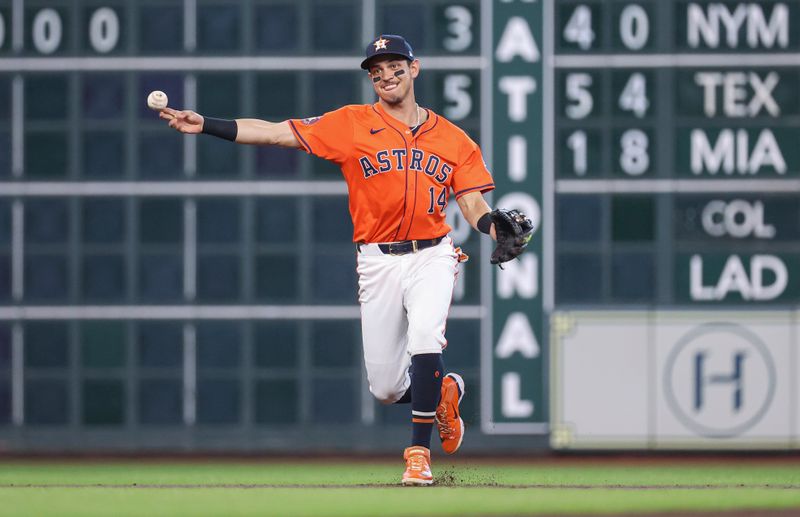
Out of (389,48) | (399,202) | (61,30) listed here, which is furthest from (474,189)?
(61,30)

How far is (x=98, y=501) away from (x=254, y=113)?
4338mm

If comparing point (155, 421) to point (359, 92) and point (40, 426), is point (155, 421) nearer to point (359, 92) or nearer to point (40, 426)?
point (40, 426)

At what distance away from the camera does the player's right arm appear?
6.27 m

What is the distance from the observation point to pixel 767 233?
9.68m

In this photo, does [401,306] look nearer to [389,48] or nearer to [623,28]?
[389,48]

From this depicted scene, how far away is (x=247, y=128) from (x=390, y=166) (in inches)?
25.5

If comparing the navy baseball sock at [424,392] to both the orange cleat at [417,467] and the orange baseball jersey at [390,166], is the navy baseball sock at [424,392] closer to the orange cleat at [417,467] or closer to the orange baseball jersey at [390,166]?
the orange cleat at [417,467]

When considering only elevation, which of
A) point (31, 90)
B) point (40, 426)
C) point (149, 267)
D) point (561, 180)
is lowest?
point (40, 426)

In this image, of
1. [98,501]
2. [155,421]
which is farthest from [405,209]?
[155,421]

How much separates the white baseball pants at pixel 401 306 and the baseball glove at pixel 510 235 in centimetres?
28

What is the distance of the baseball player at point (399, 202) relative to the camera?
6281 mm

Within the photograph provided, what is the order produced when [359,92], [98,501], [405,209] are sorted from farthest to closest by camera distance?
1. [359,92]
2. [405,209]
3. [98,501]

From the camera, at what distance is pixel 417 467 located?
20.3 feet

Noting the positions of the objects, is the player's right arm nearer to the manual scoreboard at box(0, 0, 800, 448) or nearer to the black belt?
the black belt
